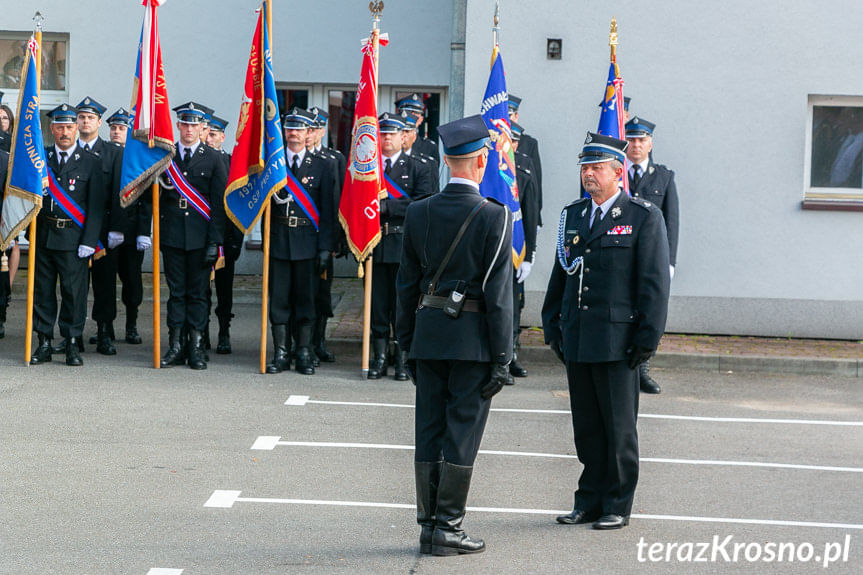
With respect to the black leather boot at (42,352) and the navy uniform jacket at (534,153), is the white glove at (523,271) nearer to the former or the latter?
the navy uniform jacket at (534,153)

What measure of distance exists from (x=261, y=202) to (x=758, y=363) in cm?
492

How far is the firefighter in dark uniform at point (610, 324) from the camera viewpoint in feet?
20.0

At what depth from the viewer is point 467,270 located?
18.3 feet

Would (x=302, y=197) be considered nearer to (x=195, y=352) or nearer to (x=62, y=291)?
(x=195, y=352)

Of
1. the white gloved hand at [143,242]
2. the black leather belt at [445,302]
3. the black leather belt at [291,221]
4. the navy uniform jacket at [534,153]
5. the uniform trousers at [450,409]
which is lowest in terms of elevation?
the uniform trousers at [450,409]

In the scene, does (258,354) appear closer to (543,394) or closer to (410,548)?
(543,394)

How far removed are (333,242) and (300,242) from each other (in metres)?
0.30

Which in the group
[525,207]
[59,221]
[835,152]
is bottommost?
[59,221]

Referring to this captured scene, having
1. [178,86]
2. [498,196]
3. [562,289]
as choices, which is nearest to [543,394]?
[498,196]

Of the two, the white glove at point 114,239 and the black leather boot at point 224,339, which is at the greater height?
the white glove at point 114,239

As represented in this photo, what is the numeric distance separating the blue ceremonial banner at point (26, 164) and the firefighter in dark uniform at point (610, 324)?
19.5ft

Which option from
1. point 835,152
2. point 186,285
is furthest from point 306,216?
point 835,152

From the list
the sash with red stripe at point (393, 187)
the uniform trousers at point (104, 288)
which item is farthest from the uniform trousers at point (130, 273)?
the sash with red stripe at point (393, 187)

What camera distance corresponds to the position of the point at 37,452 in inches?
290
